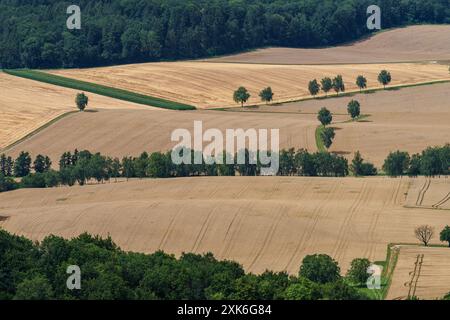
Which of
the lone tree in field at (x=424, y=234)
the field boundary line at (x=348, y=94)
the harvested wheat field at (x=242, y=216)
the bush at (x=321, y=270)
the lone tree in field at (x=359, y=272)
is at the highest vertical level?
the bush at (x=321, y=270)

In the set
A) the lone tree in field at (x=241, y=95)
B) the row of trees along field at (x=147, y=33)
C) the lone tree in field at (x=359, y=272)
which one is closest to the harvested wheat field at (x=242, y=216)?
the lone tree in field at (x=359, y=272)

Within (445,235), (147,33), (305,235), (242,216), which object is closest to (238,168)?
(242,216)

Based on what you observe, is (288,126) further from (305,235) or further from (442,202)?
(305,235)

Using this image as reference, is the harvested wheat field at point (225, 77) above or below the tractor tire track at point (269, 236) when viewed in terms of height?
below

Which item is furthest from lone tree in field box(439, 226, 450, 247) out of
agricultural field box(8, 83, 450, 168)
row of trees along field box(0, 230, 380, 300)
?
agricultural field box(8, 83, 450, 168)

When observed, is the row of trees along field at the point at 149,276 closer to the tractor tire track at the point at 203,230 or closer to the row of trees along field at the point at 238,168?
the tractor tire track at the point at 203,230
